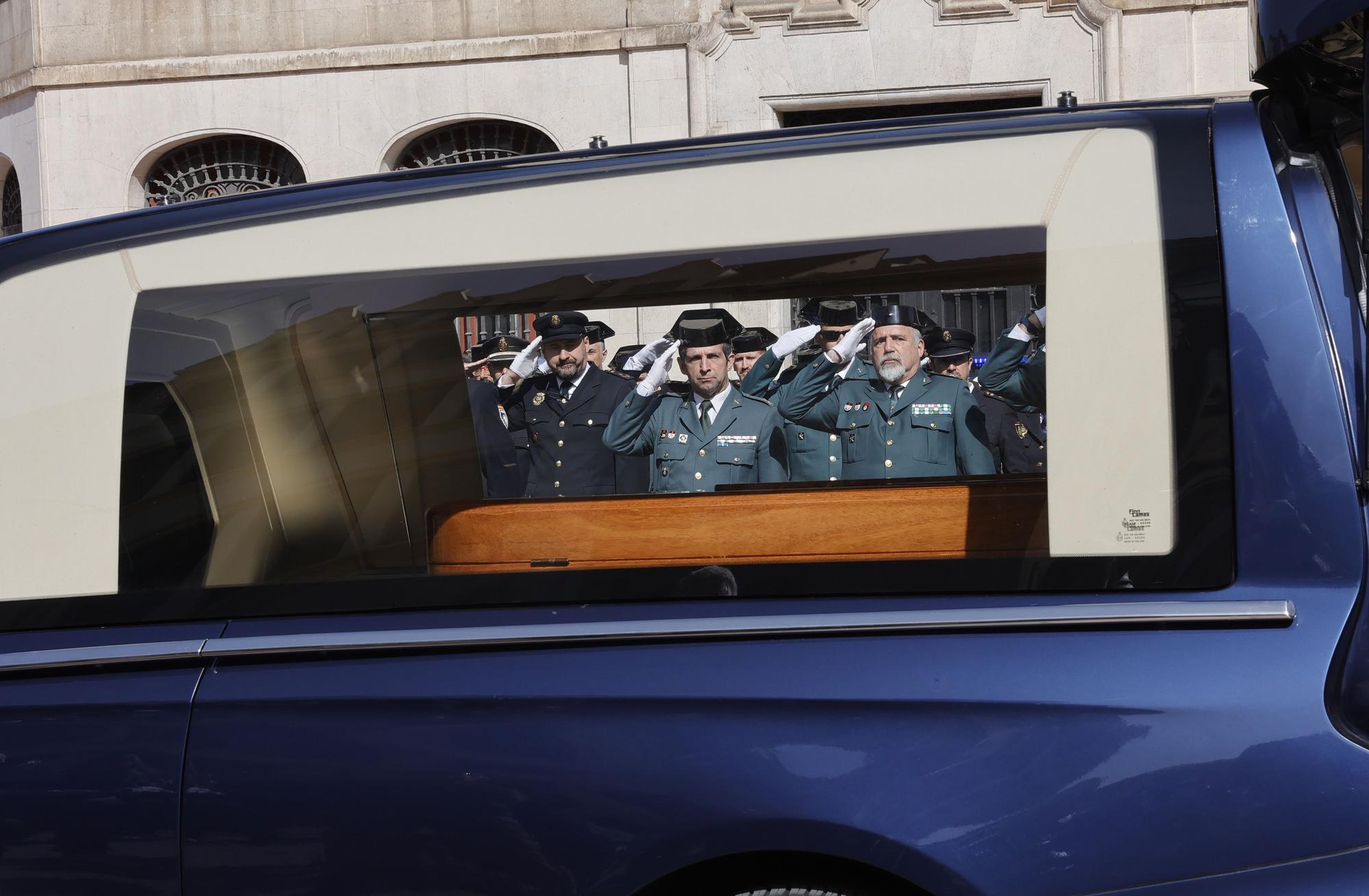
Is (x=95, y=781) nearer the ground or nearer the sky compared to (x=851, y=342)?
nearer the ground

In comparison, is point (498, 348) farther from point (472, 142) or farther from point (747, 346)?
point (472, 142)

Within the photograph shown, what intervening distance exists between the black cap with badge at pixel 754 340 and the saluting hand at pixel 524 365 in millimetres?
485

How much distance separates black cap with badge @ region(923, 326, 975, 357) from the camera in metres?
2.88

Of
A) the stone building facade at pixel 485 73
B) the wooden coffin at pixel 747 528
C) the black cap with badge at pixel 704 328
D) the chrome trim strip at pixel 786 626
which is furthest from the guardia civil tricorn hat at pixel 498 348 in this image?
Result: the stone building facade at pixel 485 73

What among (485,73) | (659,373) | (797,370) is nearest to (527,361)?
(659,373)

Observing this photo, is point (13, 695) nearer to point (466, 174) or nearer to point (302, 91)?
point (466, 174)

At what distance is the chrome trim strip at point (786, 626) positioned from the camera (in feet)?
5.08

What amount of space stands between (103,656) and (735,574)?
103 centimetres

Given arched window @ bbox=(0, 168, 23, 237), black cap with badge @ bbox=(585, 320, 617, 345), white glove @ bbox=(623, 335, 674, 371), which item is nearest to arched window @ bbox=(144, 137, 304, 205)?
arched window @ bbox=(0, 168, 23, 237)

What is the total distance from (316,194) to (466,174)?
26 cm

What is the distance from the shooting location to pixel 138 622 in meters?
1.91

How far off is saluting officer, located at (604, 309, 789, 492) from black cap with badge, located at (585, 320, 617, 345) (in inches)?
6.7

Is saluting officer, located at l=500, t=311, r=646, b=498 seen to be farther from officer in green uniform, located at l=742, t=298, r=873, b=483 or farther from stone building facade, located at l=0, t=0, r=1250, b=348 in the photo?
stone building facade, located at l=0, t=0, r=1250, b=348

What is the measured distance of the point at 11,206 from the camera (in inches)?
567
